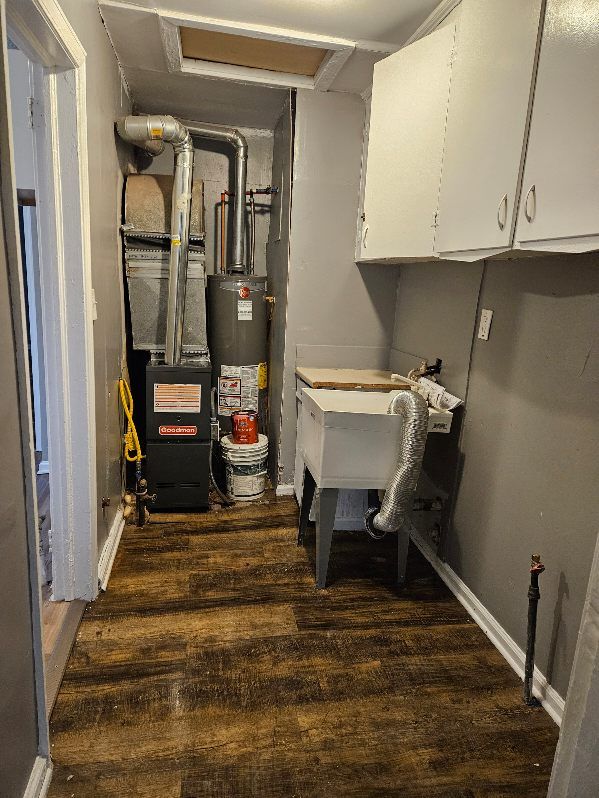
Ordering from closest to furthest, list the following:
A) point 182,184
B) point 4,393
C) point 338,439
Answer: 1. point 4,393
2. point 338,439
3. point 182,184

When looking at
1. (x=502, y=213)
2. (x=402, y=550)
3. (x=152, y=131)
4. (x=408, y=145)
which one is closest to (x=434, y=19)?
(x=408, y=145)

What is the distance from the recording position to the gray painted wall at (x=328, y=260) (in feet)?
9.09

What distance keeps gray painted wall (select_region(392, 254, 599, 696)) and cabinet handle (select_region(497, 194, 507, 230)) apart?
0.92 feet

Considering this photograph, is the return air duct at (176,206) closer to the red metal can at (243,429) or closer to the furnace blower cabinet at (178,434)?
the furnace blower cabinet at (178,434)

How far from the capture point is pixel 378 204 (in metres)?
2.35

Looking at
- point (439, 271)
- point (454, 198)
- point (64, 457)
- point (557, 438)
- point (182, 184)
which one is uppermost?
point (182, 184)

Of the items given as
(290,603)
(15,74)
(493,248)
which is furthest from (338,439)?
(15,74)

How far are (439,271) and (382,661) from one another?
1.81 meters

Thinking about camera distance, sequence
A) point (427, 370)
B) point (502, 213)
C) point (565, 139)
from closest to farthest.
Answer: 1. point (565, 139)
2. point (502, 213)
3. point (427, 370)

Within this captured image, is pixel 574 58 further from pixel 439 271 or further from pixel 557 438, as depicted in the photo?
pixel 439 271

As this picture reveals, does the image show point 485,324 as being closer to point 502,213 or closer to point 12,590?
point 502,213

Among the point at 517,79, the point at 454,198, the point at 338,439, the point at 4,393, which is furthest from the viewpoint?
the point at 338,439

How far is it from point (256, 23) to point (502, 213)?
144 centimetres

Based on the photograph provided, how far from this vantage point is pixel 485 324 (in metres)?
2.04
